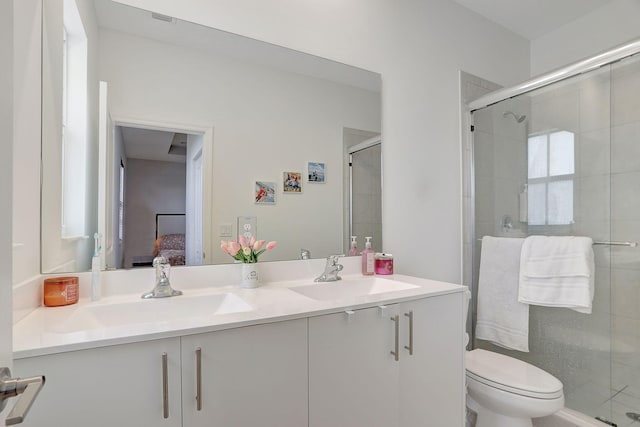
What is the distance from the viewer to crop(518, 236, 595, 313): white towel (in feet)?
5.41

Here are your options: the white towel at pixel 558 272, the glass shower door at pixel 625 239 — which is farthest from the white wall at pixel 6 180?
the glass shower door at pixel 625 239

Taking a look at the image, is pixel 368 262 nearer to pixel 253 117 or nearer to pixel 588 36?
pixel 253 117

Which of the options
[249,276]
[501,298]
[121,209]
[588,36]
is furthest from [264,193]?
[588,36]

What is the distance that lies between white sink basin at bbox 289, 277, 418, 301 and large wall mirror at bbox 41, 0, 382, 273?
0.66 feet

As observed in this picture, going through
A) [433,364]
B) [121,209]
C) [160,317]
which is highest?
[121,209]

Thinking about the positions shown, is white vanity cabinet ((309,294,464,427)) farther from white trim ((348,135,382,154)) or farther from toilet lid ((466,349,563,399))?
white trim ((348,135,382,154))

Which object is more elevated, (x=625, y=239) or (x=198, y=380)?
(x=625, y=239)

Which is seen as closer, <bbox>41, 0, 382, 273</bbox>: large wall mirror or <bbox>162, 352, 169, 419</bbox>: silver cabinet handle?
<bbox>162, 352, 169, 419</bbox>: silver cabinet handle

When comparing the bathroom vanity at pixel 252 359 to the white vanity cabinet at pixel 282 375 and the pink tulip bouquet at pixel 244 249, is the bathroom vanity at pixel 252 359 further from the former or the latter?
the pink tulip bouquet at pixel 244 249

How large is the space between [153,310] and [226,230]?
412 mm

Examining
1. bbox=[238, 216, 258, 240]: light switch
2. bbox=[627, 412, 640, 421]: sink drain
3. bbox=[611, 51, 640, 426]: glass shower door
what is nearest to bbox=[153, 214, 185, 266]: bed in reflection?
bbox=[238, 216, 258, 240]: light switch

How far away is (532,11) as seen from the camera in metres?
2.26

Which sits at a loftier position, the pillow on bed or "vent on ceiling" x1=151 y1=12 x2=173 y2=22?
"vent on ceiling" x1=151 y1=12 x2=173 y2=22

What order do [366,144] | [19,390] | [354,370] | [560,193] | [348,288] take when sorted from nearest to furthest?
[19,390] → [354,370] → [348,288] → [366,144] → [560,193]
